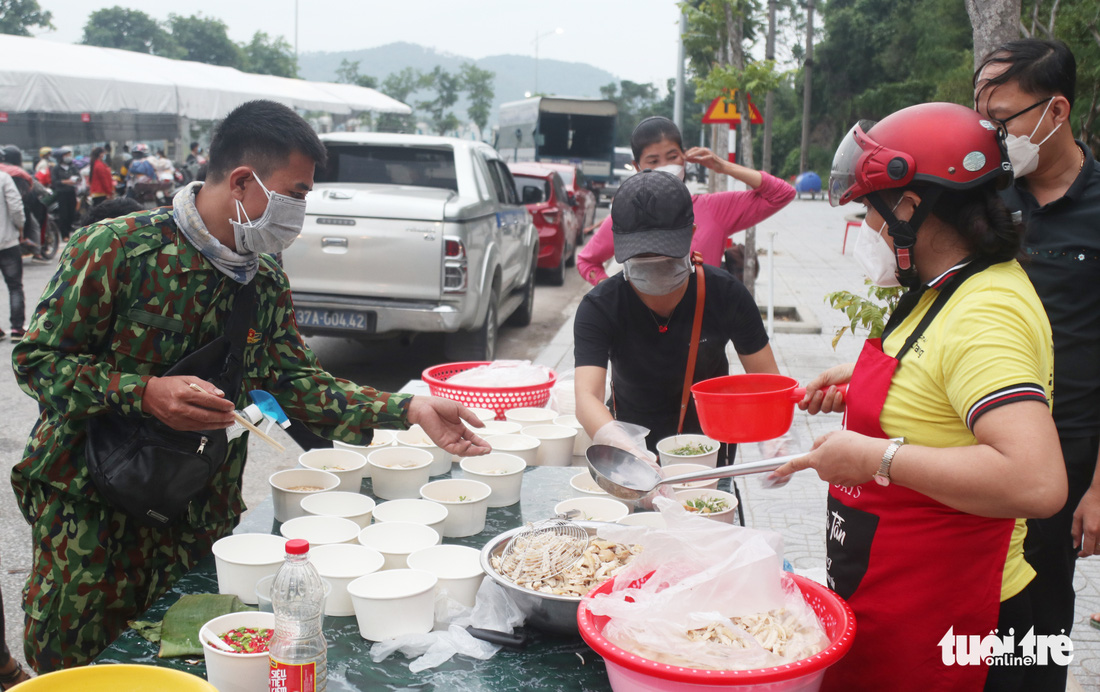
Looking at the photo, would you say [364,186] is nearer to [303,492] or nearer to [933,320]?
[303,492]

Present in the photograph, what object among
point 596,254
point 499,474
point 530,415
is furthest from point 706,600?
point 596,254

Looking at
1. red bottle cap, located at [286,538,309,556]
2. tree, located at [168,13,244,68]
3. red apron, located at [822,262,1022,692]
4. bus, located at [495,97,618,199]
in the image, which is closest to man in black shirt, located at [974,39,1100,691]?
red apron, located at [822,262,1022,692]

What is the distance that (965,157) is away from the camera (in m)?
1.63

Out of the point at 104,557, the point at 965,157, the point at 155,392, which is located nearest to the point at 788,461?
the point at 965,157

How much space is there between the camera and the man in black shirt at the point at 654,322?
2.75 metres

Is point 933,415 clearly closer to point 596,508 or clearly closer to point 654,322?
point 596,508

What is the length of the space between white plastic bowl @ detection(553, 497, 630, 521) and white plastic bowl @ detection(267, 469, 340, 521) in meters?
0.73

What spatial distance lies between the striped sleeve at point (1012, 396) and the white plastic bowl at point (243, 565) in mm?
1507

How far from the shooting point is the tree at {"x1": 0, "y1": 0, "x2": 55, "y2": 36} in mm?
63938

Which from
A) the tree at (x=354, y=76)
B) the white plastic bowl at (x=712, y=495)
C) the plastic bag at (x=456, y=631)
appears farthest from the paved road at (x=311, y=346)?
the tree at (x=354, y=76)

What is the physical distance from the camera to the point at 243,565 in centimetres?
205

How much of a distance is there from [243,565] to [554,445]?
1.55m

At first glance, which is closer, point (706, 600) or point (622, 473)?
point (706, 600)

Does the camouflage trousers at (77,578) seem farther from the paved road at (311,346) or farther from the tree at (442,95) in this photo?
the tree at (442,95)
